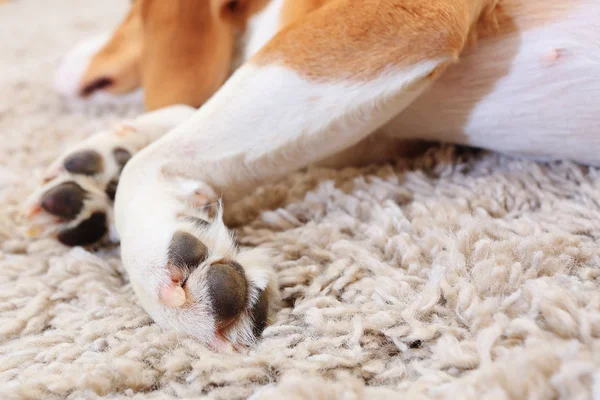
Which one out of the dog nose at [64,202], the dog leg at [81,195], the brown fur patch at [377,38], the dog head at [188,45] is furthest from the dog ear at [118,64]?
the brown fur patch at [377,38]

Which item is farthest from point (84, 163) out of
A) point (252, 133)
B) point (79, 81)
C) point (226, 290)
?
point (79, 81)

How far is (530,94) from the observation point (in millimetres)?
749

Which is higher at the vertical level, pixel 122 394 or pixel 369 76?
pixel 369 76

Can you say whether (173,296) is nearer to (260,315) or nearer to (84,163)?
(260,315)

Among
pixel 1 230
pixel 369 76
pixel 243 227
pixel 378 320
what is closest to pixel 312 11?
pixel 369 76

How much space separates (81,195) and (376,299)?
444 mm

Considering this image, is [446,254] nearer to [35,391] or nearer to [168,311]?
[168,311]

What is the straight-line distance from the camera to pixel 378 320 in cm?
52

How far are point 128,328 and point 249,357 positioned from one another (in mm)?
159

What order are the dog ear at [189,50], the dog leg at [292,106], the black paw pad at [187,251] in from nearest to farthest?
the black paw pad at [187,251] → the dog leg at [292,106] → the dog ear at [189,50]

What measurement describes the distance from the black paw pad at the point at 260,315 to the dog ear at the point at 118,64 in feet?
2.81

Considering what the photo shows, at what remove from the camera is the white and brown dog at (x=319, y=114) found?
62 cm

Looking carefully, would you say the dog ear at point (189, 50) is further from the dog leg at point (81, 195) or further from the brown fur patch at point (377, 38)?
the brown fur patch at point (377, 38)

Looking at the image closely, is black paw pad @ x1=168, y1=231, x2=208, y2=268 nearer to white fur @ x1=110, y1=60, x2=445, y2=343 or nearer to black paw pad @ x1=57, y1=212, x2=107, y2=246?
white fur @ x1=110, y1=60, x2=445, y2=343
